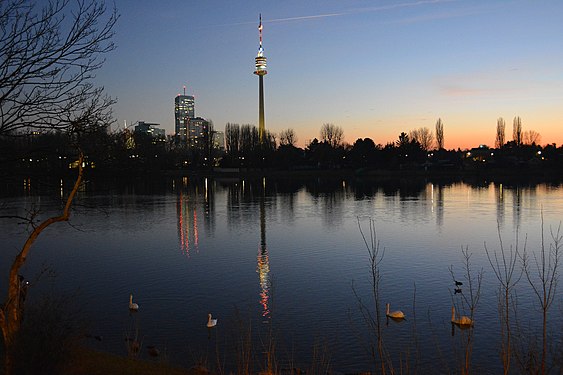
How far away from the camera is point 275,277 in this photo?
18.1 m

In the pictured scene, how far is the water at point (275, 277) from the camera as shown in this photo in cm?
1184

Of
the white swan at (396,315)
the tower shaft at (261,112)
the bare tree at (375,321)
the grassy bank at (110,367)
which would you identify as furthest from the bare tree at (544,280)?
the tower shaft at (261,112)

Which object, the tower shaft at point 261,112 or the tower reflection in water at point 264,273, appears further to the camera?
the tower shaft at point 261,112

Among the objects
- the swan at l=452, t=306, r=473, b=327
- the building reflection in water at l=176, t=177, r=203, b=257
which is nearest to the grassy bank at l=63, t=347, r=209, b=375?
the swan at l=452, t=306, r=473, b=327

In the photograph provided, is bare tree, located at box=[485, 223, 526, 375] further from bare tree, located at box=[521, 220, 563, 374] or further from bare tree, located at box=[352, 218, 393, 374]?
bare tree, located at box=[352, 218, 393, 374]

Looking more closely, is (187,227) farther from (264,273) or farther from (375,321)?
(375,321)

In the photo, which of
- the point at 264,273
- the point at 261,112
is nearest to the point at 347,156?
the point at 261,112

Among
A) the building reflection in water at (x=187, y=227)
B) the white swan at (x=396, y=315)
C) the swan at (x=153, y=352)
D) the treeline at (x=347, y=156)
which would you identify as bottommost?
the swan at (x=153, y=352)

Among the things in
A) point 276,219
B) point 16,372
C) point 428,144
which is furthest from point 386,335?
point 428,144

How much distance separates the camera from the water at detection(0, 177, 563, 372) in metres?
11.8

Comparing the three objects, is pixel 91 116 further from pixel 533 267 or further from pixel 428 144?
pixel 428 144

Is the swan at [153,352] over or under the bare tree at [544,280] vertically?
under

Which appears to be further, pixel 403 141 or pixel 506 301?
pixel 403 141

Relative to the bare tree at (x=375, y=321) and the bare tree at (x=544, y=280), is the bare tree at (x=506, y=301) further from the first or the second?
the bare tree at (x=375, y=321)
